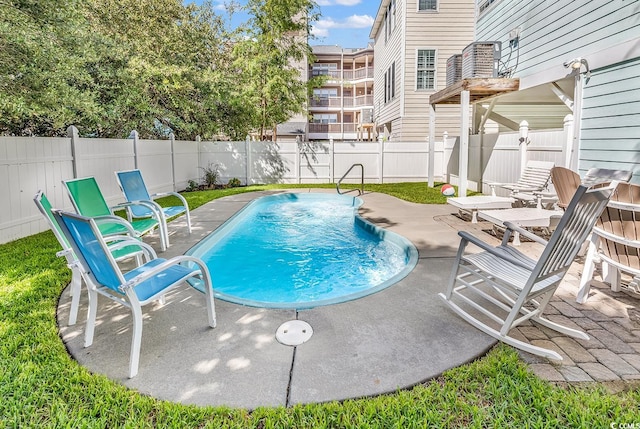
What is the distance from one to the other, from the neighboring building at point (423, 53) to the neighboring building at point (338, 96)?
1089cm

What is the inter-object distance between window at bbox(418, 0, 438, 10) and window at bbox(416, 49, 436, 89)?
1.42 m

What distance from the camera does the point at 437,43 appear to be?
14.1 meters

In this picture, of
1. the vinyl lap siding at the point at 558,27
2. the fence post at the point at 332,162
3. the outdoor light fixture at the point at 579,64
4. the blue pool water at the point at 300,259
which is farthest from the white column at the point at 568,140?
the fence post at the point at 332,162

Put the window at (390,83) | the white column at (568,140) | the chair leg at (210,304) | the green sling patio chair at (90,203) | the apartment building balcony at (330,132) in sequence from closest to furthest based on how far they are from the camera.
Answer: the chair leg at (210,304) < the green sling patio chair at (90,203) < the white column at (568,140) < the window at (390,83) < the apartment building balcony at (330,132)

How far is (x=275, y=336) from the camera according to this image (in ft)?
9.20

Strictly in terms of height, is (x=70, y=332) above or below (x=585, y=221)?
below

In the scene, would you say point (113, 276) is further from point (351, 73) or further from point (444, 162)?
point (351, 73)

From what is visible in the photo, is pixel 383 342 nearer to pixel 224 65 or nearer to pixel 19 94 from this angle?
pixel 19 94

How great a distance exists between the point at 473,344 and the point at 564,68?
6.35m

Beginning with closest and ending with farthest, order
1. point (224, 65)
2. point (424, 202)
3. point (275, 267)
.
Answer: point (275, 267) < point (424, 202) < point (224, 65)

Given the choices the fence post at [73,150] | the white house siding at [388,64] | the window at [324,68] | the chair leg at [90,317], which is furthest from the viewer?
the window at [324,68]

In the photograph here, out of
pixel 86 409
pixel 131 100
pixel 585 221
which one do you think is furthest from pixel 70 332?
pixel 131 100

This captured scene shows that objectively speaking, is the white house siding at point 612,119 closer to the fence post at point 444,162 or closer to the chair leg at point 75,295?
the fence post at point 444,162

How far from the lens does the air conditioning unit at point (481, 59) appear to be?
8836mm
